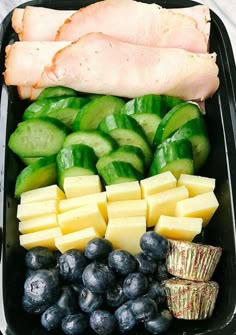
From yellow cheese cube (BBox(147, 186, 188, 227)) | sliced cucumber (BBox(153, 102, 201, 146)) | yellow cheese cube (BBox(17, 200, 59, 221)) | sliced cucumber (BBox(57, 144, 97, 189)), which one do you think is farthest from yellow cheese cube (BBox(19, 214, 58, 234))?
sliced cucumber (BBox(153, 102, 201, 146))

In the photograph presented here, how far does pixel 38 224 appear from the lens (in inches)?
54.8

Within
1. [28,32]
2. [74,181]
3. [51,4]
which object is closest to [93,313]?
[74,181]

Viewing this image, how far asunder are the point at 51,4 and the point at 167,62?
0.44 m

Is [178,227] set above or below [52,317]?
above

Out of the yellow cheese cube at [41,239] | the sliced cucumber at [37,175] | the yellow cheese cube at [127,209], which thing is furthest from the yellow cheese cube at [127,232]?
the sliced cucumber at [37,175]

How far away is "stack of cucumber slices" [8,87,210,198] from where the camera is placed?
1.46 meters

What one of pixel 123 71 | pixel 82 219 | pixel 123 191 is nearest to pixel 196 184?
pixel 123 191

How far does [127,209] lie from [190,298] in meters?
0.24

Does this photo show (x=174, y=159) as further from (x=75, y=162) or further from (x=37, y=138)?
(x=37, y=138)

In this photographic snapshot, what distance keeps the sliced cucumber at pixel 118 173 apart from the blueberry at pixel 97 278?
23 centimetres

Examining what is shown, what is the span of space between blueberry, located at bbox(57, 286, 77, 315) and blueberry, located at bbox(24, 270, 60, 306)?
0.01 metres

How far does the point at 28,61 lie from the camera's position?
1.66 metres

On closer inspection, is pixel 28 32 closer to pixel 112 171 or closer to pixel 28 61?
pixel 28 61

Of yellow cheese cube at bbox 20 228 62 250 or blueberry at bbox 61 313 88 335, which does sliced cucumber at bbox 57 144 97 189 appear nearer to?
yellow cheese cube at bbox 20 228 62 250
